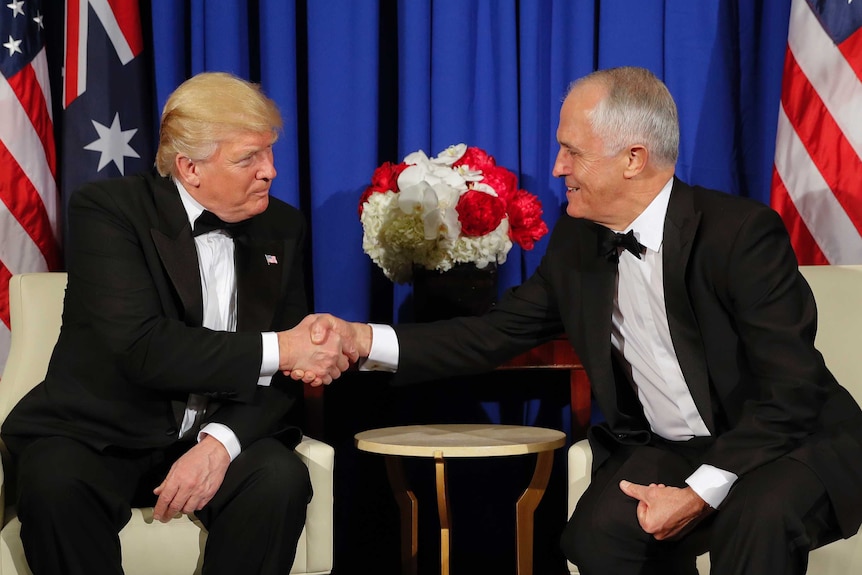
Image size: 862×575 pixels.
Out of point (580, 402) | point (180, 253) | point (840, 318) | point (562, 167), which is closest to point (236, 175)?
point (180, 253)

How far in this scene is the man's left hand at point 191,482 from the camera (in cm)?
244

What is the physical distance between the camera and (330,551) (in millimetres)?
2646

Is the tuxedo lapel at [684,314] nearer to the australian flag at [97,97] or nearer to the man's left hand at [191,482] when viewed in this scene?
the man's left hand at [191,482]

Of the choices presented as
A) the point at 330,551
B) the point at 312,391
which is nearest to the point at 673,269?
the point at 330,551

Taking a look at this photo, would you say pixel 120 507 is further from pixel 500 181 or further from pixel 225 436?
pixel 500 181

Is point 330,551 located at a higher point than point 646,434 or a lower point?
lower

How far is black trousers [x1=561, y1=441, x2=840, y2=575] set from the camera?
2135 mm

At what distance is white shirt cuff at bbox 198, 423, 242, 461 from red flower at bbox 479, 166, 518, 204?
1.06 m

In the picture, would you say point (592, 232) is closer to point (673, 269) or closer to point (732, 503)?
point (673, 269)

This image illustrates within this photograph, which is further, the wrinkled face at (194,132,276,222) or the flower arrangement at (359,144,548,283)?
the flower arrangement at (359,144,548,283)

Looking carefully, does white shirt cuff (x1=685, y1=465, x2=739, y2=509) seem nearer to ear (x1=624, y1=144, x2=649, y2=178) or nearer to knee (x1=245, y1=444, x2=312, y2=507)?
ear (x1=624, y1=144, x2=649, y2=178)

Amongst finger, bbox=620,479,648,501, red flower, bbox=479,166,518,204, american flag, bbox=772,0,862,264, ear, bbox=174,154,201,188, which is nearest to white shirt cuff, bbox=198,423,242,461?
ear, bbox=174,154,201,188

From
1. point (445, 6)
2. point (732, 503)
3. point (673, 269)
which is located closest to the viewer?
point (732, 503)

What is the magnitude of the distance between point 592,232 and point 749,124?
4.00ft
